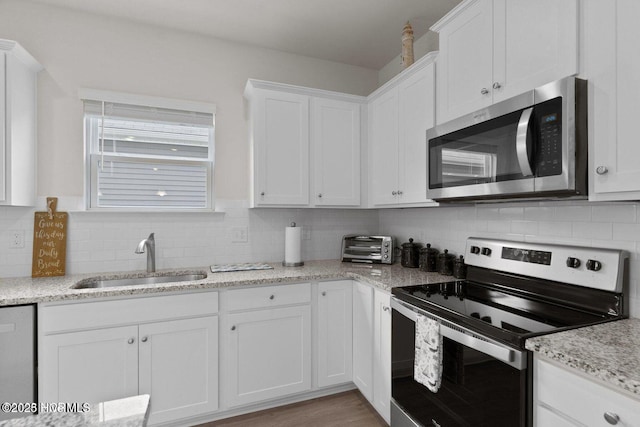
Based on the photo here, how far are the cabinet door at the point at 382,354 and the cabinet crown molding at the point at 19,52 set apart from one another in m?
2.60

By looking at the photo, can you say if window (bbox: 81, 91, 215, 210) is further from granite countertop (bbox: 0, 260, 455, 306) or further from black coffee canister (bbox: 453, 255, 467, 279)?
black coffee canister (bbox: 453, 255, 467, 279)

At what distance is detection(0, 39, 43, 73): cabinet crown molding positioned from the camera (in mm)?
1896

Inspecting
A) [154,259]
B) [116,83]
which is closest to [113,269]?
[154,259]

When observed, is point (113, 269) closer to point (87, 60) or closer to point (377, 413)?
point (87, 60)

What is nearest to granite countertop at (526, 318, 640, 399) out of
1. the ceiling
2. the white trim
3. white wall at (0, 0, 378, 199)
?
the ceiling

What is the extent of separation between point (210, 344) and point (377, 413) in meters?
1.19

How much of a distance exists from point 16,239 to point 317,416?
2.29 metres

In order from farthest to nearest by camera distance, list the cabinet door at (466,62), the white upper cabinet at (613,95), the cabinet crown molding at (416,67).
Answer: the cabinet crown molding at (416,67), the cabinet door at (466,62), the white upper cabinet at (613,95)

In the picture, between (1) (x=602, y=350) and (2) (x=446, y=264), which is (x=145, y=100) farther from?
(1) (x=602, y=350)

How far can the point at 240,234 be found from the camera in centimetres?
274

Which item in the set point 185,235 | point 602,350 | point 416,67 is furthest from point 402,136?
point 185,235

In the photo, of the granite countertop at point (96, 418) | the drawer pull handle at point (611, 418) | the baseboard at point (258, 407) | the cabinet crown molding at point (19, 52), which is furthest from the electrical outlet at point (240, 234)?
the drawer pull handle at point (611, 418)

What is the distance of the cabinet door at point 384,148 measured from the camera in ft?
7.98

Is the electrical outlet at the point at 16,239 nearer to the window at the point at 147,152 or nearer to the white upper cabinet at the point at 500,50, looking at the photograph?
the window at the point at 147,152
